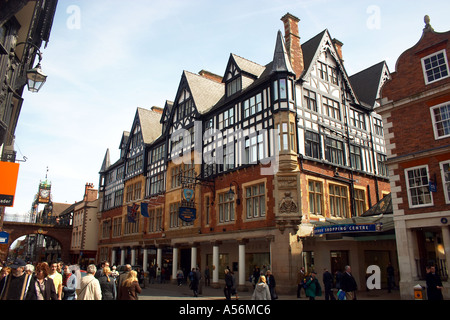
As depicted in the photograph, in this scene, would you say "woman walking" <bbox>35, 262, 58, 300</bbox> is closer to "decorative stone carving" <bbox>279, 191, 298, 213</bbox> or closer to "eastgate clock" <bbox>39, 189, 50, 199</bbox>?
"decorative stone carving" <bbox>279, 191, 298, 213</bbox>

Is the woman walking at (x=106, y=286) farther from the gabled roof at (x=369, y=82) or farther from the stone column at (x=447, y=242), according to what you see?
the gabled roof at (x=369, y=82)

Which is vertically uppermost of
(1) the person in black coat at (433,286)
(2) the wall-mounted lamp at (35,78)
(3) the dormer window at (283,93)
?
(3) the dormer window at (283,93)

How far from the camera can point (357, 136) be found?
27.5 m

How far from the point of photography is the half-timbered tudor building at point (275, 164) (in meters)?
22.0

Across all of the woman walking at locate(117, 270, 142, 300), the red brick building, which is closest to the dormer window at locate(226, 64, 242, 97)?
the red brick building

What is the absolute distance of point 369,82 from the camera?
3197 cm

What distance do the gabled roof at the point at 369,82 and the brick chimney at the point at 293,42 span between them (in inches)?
330

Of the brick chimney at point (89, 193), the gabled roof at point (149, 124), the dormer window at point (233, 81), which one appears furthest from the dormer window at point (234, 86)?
the brick chimney at point (89, 193)

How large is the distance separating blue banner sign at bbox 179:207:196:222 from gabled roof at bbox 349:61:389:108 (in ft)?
57.2

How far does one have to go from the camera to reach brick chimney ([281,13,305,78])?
25.2 meters

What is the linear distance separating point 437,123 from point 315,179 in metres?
8.42

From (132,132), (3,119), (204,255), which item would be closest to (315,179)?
(204,255)

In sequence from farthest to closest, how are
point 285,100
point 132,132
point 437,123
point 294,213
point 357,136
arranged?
point 132,132, point 357,136, point 285,100, point 294,213, point 437,123
